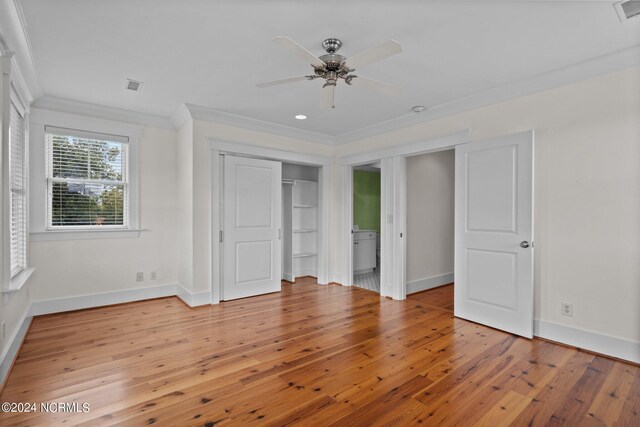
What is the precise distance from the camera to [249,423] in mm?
1886

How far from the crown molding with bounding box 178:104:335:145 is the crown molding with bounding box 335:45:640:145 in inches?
46.8

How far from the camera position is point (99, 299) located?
13.7 ft

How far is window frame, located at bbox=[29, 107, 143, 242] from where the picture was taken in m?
3.75

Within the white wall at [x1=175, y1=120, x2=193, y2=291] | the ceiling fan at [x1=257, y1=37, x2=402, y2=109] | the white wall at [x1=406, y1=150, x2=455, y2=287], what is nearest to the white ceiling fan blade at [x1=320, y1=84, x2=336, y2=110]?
the ceiling fan at [x1=257, y1=37, x2=402, y2=109]

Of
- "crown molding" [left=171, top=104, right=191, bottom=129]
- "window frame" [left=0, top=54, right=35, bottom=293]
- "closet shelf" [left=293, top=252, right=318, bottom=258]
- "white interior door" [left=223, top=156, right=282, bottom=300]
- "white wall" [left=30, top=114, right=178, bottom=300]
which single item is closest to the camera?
"window frame" [left=0, top=54, right=35, bottom=293]

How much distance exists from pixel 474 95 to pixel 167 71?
3227 mm

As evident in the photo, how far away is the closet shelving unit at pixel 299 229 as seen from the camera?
19.2ft

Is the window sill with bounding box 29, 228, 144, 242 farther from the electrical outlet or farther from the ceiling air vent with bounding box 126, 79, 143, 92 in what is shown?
the electrical outlet

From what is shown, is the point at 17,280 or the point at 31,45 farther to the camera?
the point at 17,280

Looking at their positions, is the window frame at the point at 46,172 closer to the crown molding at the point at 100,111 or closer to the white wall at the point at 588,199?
the crown molding at the point at 100,111

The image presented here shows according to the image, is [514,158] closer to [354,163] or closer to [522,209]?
[522,209]

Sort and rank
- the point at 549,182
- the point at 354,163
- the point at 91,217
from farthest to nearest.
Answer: the point at 354,163 < the point at 91,217 < the point at 549,182

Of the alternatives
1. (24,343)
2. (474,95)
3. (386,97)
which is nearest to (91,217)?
(24,343)

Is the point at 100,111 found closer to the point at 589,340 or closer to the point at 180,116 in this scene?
the point at 180,116
